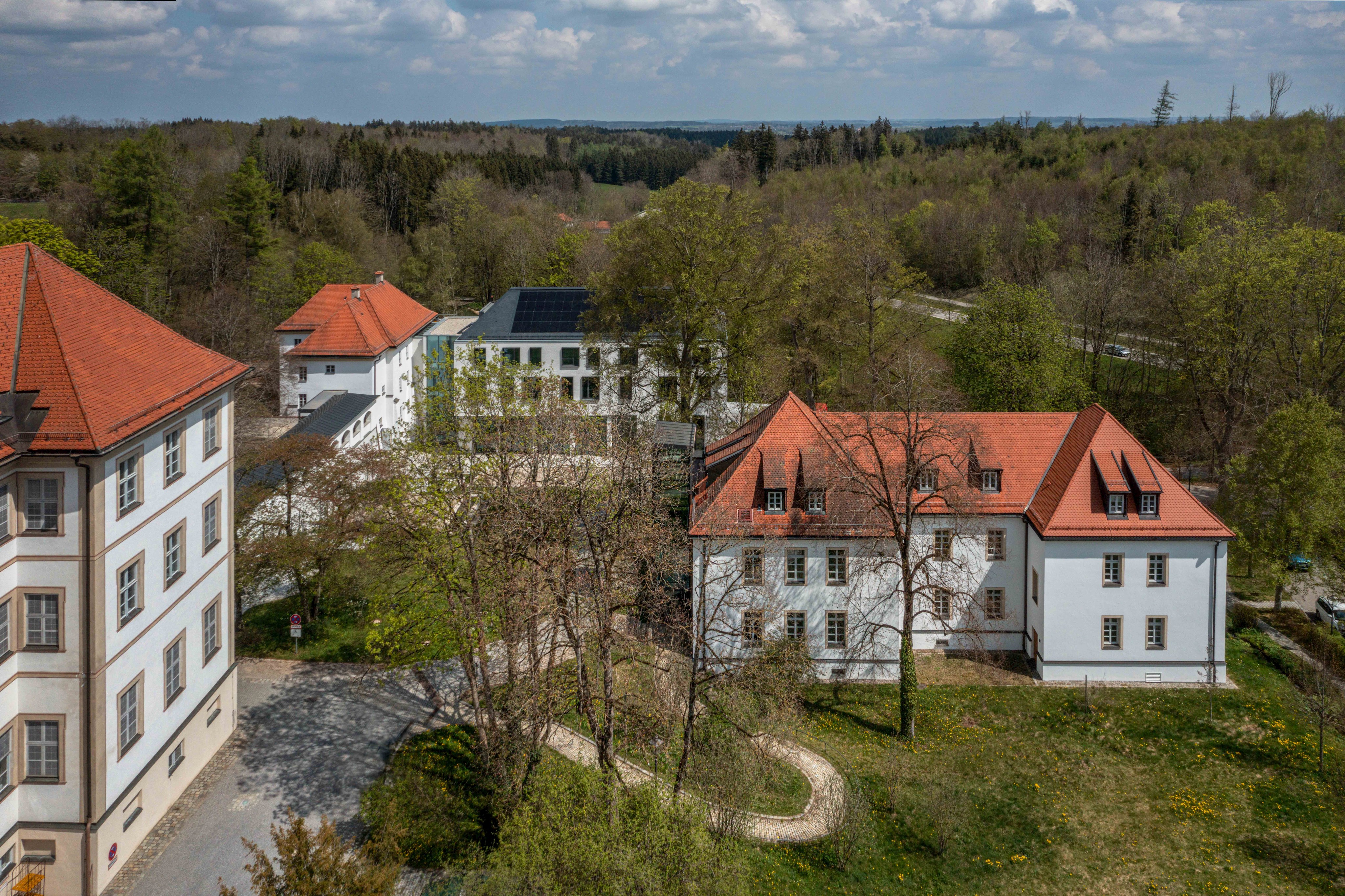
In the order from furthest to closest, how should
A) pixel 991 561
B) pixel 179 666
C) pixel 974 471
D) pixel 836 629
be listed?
pixel 974 471, pixel 991 561, pixel 836 629, pixel 179 666

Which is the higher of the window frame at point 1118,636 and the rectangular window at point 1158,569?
the rectangular window at point 1158,569

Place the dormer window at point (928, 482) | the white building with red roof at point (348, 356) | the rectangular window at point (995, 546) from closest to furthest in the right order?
the dormer window at point (928, 482) < the rectangular window at point (995, 546) < the white building with red roof at point (348, 356)

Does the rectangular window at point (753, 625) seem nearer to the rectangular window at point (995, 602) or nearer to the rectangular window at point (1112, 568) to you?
the rectangular window at point (995, 602)

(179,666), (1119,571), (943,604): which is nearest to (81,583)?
(179,666)

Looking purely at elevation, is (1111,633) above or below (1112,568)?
below

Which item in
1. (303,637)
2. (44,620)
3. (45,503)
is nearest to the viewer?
(45,503)

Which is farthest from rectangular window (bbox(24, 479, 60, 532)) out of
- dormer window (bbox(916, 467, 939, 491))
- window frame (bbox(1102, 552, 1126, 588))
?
window frame (bbox(1102, 552, 1126, 588))

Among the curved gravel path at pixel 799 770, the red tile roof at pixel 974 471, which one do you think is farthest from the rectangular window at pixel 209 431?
the red tile roof at pixel 974 471

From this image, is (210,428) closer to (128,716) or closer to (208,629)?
(208,629)

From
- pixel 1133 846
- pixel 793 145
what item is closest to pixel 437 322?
pixel 1133 846
